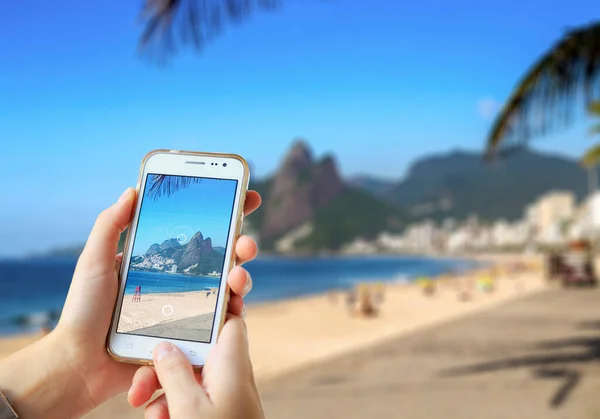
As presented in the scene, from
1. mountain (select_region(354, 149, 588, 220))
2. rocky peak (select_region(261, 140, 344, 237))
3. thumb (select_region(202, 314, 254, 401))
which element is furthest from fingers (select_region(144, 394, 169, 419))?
mountain (select_region(354, 149, 588, 220))

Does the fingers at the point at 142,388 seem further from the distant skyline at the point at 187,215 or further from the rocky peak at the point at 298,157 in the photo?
the rocky peak at the point at 298,157

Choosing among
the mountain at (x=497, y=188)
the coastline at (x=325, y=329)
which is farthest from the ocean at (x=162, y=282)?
the mountain at (x=497, y=188)

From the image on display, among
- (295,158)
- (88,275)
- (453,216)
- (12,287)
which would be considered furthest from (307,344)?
(295,158)

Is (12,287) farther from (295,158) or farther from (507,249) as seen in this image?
(295,158)

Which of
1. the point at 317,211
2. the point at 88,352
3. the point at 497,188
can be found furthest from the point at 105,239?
the point at 497,188

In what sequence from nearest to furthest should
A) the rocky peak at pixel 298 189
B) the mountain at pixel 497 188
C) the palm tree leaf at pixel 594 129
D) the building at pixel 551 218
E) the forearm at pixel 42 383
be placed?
the forearm at pixel 42 383 < the palm tree leaf at pixel 594 129 < the building at pixel 551 218 < the mountain at pixel 497 188 < the rocky peak at pixel 298 189

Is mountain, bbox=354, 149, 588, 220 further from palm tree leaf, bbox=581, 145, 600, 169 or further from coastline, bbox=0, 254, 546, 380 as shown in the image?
palm tree leaf, bbox=581, 145, 600, 169

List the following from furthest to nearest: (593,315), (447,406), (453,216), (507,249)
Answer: (453,216) → (507,249) → (593,315) → (447,406)
